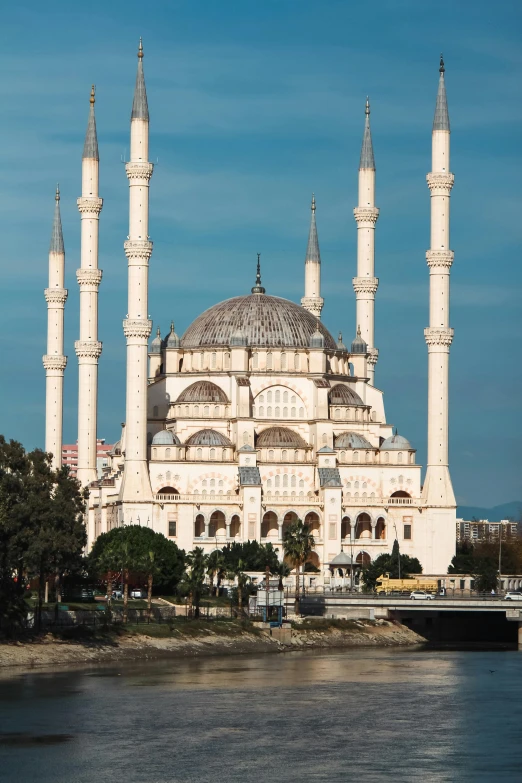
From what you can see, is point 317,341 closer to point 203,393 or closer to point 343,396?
point 343,396

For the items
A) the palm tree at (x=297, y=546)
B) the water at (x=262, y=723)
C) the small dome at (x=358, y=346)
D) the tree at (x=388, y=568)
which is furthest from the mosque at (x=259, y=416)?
the water at (x=262, y=723)

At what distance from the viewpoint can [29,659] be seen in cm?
7994

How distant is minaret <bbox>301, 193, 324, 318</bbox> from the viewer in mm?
140750

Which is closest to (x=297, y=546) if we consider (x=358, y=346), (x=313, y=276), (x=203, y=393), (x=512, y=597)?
(x=512, y=597)

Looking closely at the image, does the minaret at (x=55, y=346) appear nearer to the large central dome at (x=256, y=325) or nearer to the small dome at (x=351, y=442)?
the large central dome at (x=256, y=325)

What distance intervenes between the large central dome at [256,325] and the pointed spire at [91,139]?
1509 centimetres

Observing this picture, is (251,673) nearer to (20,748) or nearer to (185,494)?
(20,748)

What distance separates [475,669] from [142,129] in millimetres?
45524

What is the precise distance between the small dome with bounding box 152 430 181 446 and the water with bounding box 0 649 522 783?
35858 mm

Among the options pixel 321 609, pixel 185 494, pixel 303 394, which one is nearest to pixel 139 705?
pixel 321 609

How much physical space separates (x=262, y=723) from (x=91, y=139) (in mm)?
65444

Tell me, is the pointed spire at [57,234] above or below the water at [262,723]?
above

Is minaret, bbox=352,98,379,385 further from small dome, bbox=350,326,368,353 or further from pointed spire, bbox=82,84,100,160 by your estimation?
pointed spire, bbox=82,84,100,160

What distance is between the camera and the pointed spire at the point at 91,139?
123250 millimetres
